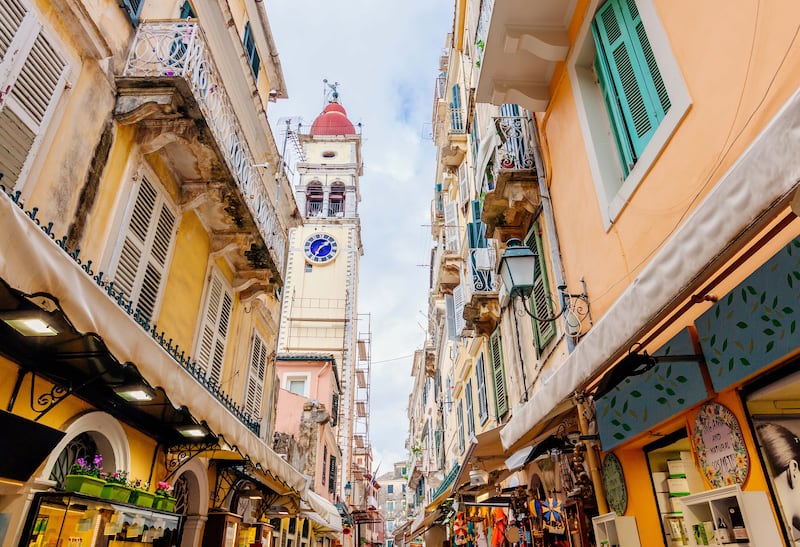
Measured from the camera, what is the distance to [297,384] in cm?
2677

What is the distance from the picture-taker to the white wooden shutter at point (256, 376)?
1139cm

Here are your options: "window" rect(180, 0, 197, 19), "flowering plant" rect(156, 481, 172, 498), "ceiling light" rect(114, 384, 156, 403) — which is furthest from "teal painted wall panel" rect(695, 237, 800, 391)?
"window" rect(180, 0, 197, 19)

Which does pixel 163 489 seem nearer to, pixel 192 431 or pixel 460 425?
pixel 192 431

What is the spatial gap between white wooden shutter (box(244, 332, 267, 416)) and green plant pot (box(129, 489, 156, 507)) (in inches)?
207

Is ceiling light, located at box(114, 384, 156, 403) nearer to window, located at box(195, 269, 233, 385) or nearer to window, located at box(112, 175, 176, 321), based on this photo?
window, located at box(112, 175, 176, 321)

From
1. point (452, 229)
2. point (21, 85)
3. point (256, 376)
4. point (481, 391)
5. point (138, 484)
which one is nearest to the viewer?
point (21, 85)

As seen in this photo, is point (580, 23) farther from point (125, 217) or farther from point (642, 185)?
point (125, 217)

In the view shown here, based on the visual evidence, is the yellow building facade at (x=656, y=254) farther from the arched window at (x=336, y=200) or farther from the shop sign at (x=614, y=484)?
the arched window at (x=336, y=200)

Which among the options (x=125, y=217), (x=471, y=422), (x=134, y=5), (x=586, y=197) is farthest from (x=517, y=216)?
(x=471, y=422)

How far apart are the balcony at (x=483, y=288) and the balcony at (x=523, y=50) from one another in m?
4.20

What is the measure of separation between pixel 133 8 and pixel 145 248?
3352mm

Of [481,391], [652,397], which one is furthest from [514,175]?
[481,391]

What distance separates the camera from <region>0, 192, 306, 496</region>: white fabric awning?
2801mm

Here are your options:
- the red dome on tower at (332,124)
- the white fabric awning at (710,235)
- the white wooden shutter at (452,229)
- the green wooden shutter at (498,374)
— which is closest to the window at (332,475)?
the white wooden shutter at (452,229)
